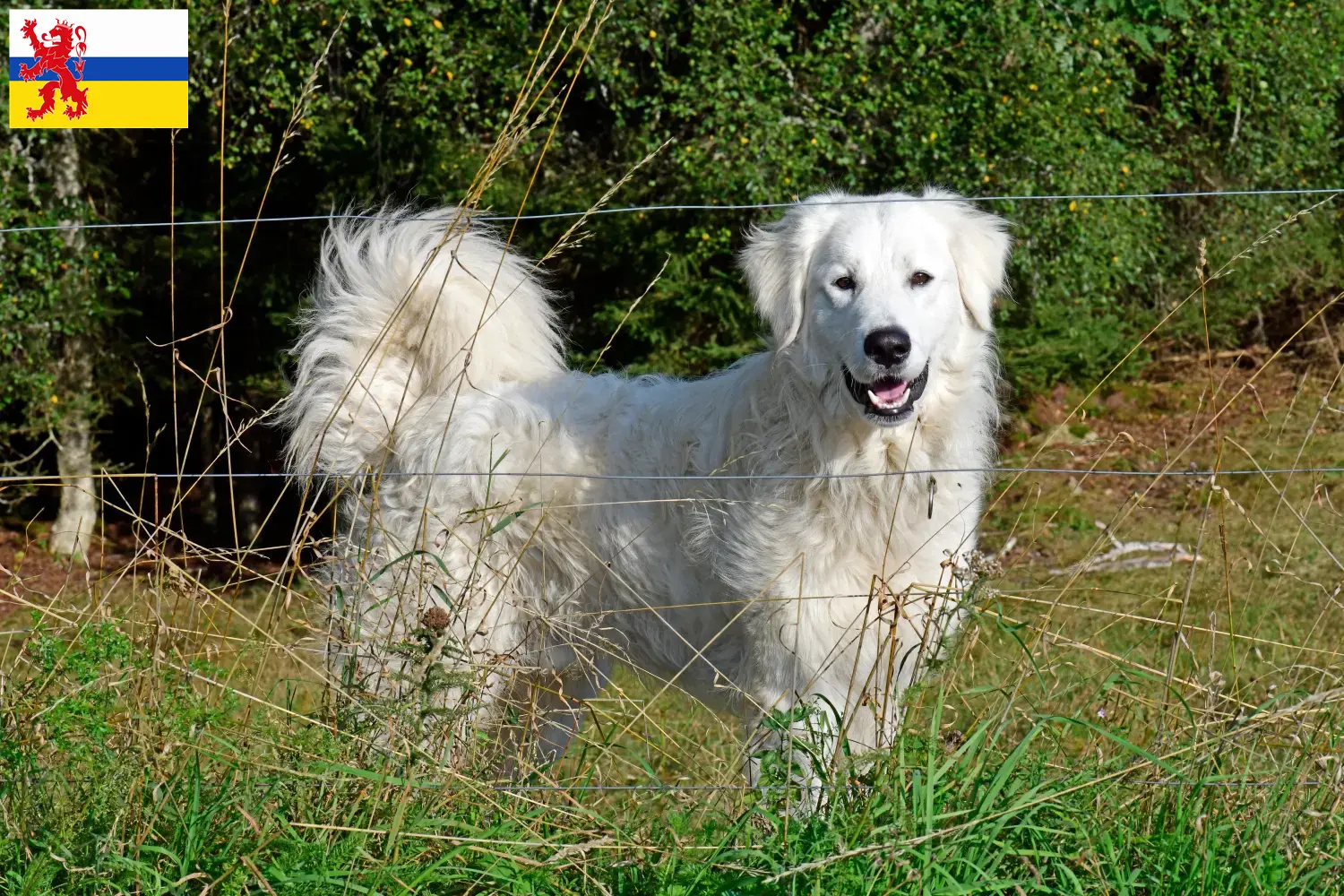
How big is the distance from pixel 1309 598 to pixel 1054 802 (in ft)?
12.9

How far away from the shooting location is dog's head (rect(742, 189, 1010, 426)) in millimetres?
3125

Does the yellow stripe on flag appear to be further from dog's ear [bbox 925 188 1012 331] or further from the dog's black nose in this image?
the dog's black nose

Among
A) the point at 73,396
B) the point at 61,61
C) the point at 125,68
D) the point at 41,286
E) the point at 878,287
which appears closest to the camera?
the point at 878,287

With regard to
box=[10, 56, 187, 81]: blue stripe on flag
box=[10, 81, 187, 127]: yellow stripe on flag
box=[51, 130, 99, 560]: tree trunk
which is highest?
box=[10, 56, 187, 81]: blue stripe on flag

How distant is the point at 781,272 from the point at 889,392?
0.54 metres

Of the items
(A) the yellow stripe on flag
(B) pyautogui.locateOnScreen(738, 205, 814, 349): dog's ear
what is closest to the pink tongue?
(B) pyautogui.locateOnScreen(738, 205, 814, 349): dog's ear

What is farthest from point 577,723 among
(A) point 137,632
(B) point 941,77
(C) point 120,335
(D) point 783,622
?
(C) point 120,335

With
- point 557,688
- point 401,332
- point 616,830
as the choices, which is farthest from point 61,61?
point 616,830

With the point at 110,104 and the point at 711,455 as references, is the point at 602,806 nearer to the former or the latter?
the point at 711,455

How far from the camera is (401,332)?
13.1ft

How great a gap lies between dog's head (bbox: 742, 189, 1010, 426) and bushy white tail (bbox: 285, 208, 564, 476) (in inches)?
34.3

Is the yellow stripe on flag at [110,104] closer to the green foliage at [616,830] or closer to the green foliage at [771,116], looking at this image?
the green foliage at [771,116]

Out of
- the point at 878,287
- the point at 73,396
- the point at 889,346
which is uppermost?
the point at 878,287

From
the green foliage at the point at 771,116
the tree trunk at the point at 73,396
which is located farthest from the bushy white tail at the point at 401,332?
the tree trunk at the point at 73,396
